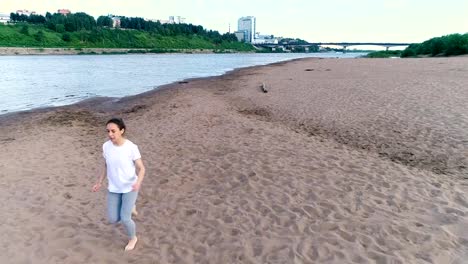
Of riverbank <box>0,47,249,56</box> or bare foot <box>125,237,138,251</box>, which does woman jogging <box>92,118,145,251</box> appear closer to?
bare foot <box>125,237,138,251</box>

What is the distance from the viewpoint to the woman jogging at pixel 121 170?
464 cm

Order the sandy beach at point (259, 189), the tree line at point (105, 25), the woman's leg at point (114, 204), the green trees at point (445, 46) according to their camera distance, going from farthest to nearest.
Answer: the tree line at point (105, 25), the green trees at point (445, 46), the sandy beach at point (259, 189), the woman's leg at point (114, 204)

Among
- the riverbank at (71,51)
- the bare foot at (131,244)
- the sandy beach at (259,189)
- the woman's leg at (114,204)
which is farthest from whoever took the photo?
the riverbank at (71,51)

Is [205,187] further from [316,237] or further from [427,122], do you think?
[427,122]

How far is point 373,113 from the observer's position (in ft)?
44.5

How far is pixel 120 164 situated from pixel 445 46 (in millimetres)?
60729

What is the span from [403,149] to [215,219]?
232 inches

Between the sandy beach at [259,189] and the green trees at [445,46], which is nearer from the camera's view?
the sandy beach at [259,189]

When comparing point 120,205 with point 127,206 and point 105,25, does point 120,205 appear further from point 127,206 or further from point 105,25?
point 105,25

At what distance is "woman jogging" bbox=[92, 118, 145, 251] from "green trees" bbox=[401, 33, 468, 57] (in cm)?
5589

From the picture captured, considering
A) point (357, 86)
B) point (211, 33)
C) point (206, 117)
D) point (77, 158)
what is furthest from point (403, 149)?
point (211, 33)

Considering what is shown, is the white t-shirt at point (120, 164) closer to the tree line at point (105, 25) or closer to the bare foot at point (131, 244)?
the bare foot at point (131, 244)

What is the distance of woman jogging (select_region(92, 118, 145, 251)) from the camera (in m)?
4.64

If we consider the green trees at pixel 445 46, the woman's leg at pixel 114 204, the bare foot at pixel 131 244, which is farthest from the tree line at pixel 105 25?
the woman's leg at pixel 114 204
